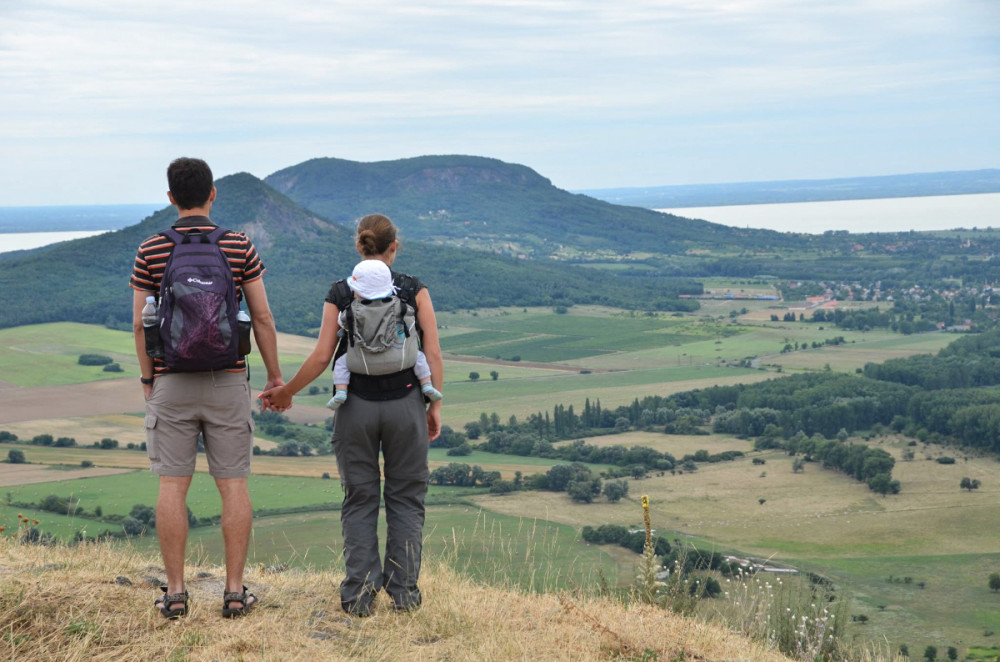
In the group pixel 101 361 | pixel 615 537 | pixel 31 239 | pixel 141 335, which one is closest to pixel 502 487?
pixel 615 537

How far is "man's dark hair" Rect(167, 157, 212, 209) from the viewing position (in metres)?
5.23

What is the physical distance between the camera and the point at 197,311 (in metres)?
4.99

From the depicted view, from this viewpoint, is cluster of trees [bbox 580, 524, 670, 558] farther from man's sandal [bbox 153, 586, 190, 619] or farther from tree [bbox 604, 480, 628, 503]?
man's sandal [bbox 153, 586, 190, 619]

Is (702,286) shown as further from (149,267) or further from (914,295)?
(149,267)

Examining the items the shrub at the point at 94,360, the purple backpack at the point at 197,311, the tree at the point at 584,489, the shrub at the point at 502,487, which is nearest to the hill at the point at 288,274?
the shrub at the point at 94,360

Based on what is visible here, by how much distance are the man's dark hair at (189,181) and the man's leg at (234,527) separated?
1.49 m

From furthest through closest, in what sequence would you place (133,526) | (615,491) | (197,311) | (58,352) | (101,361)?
(58,352)
(101,361)
(615,491)
(133,526)
(197,311)

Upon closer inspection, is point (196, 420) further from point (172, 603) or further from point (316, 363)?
point (172, 603)

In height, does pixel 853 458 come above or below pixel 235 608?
below

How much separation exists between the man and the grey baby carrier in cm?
47

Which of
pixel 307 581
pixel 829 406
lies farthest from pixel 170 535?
pixel 829 406

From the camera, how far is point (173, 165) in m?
5.24

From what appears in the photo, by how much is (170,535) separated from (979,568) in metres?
34.1

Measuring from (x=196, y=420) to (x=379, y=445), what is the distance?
101 centimetres
